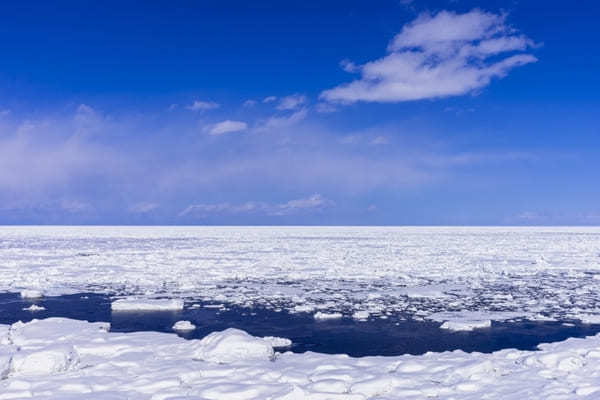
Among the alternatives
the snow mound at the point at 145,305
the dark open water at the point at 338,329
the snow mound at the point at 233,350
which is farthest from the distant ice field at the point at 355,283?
the snow mound at the point at 233,350

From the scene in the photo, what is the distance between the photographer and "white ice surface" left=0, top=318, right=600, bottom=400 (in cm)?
669

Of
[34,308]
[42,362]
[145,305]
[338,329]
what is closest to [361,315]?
[338,329]

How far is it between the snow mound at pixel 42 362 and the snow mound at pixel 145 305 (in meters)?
5.51

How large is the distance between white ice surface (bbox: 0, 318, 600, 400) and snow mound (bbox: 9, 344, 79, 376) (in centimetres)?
1

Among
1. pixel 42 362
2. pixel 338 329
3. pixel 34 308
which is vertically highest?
pixel 42 362

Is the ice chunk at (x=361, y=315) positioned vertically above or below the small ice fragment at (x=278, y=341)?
above

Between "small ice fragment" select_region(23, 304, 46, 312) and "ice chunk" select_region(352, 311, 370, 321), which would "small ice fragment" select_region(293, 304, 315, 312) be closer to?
"ice chunk" select_region(352, 311, 370, 321)

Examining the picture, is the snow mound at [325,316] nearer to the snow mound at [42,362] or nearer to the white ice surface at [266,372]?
the white ice surface at [266,372]

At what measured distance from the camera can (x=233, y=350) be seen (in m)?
8.30

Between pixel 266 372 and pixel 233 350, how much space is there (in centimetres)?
97

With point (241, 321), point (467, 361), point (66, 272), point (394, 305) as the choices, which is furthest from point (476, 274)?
point (66, 272)

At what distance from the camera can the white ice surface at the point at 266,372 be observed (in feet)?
22.0

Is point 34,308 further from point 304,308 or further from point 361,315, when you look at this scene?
point 361,315

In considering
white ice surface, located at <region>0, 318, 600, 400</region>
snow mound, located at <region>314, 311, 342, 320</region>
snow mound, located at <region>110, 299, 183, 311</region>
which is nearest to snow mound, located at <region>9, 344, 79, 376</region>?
white ice surface, located at <region>0, 318, 600, 400</region>
